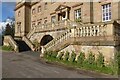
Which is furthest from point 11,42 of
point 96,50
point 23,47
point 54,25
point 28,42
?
point 96,50

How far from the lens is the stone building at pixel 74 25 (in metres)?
12.8

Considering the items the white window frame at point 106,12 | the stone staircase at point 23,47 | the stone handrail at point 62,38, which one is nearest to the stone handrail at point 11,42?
the stone staircase at point 23,47

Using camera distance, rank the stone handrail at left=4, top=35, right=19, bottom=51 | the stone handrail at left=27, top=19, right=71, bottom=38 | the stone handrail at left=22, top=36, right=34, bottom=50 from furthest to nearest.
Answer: the stone handrail at left=22, top=36, right=34, bottom=50 < the stone handrail at left=4, top=35, right=19, bottom=51 < the stone handrail at left=27, top=19, right=71, bottom=38

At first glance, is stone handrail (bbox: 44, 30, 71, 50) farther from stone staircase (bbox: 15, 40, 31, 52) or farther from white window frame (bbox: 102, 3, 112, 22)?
stone staircase (bbox: 15, 40, 31, 52)

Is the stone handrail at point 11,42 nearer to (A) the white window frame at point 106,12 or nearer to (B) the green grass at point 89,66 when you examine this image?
(B) the green grass at point 89,66

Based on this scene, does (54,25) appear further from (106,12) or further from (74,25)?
(106,12)

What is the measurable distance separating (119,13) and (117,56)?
8.69 meters

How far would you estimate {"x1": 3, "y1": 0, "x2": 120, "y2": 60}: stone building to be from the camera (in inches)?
505

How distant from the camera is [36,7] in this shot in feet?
113

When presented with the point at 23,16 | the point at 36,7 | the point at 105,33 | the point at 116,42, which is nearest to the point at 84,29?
the point at 105,33

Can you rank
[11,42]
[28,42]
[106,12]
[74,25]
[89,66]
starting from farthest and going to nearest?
[28,42]
[11,42]
[106,12]
[74,25]
[89,66]

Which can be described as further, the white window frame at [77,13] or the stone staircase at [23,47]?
the white window frame at [77,13]

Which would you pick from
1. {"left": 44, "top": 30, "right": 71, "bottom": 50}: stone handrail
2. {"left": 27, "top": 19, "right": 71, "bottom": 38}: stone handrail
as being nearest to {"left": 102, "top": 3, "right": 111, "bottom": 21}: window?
{"left": 27, "top": 19, "right": 71, "bottom": 38}: stone handrail

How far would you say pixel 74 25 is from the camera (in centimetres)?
1916
